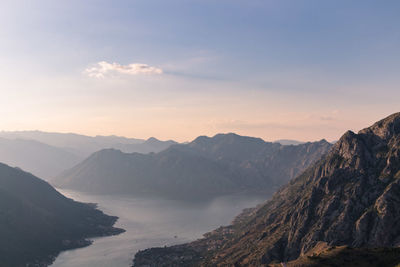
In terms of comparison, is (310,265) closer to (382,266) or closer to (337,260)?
(337,260)

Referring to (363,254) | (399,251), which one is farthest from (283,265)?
(399,251)

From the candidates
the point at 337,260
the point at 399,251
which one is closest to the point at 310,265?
the point at 337,260

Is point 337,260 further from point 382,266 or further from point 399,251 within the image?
point 399,251

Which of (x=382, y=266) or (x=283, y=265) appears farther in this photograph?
(x=283, y=265)

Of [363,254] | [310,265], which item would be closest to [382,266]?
[363,254]

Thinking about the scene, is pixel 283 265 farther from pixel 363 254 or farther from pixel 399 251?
pixel 399 251

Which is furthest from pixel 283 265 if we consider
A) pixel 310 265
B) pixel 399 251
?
pixel 399 251

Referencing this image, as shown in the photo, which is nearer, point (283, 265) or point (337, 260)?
point (337, 260)
